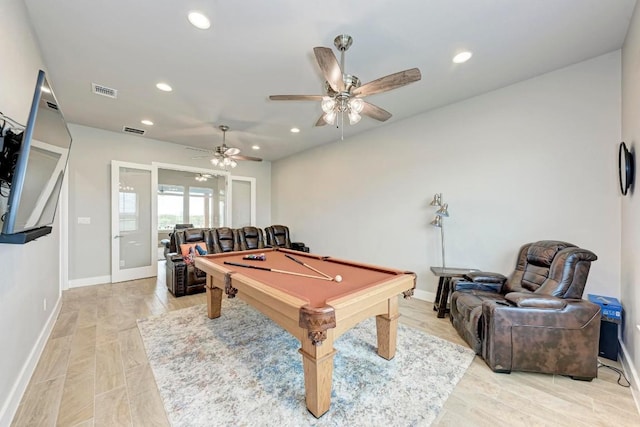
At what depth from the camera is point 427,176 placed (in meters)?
3.95

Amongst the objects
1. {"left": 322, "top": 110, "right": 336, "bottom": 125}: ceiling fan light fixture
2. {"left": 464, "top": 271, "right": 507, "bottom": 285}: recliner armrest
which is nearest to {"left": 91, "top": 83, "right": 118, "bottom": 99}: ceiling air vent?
{"left": 322, "top": 110, "right": 336, "bottom": 125}: ceiling fan light fixture

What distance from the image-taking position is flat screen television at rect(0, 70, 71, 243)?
4.05 feet

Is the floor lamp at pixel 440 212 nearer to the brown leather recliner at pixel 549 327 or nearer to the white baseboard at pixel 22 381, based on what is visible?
the brown leather recliner at pixel 549 327

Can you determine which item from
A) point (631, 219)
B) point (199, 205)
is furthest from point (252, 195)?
point (631, 219)

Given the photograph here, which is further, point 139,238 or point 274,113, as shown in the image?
point 139,238

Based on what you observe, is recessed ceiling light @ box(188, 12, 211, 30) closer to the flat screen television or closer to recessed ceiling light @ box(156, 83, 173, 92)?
the flat screen television

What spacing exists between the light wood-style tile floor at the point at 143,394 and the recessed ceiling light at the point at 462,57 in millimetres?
2969

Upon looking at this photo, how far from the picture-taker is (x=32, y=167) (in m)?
1.35

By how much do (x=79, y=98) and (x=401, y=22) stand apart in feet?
14.2

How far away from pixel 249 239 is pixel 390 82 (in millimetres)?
4403

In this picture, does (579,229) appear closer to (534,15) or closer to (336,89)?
(534,15)

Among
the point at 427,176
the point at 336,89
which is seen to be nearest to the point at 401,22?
the point at 336,89

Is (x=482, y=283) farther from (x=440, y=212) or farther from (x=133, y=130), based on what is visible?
(x=133, y=130)

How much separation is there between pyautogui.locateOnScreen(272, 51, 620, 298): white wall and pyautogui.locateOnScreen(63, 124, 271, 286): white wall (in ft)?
14.8
